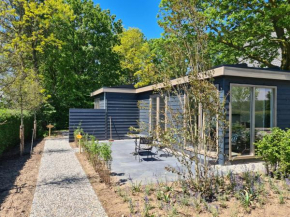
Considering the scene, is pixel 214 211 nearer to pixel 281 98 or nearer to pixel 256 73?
pixel 256 73

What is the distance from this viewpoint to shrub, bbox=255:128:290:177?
431 centimetres

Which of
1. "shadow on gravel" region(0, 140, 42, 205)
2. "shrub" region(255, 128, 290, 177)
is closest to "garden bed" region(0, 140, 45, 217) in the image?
"shadow on gravel" region(0, 140, 42, 205)

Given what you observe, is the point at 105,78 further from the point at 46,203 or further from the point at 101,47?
the point at 46,203

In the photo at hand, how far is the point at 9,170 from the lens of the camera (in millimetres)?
5398

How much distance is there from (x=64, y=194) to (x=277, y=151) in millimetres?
4336

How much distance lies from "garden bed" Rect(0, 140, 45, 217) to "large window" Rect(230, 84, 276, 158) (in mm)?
4909

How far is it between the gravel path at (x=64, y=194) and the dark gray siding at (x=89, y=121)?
4.20m

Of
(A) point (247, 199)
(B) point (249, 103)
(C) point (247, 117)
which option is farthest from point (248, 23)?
(A) point (247, 199)

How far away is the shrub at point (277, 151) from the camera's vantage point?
4.31m

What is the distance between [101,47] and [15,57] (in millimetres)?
14269

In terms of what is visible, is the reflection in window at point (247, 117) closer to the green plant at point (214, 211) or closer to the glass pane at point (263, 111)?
the glass pane at point (263, 111)

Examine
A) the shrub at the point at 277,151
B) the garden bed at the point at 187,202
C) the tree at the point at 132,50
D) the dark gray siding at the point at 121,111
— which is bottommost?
the garden bed at the point at 187,202

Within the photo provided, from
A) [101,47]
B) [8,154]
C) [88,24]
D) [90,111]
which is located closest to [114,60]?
[101,47]

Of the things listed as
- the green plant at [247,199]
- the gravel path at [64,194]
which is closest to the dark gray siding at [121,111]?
the gravel path at [64,194]
